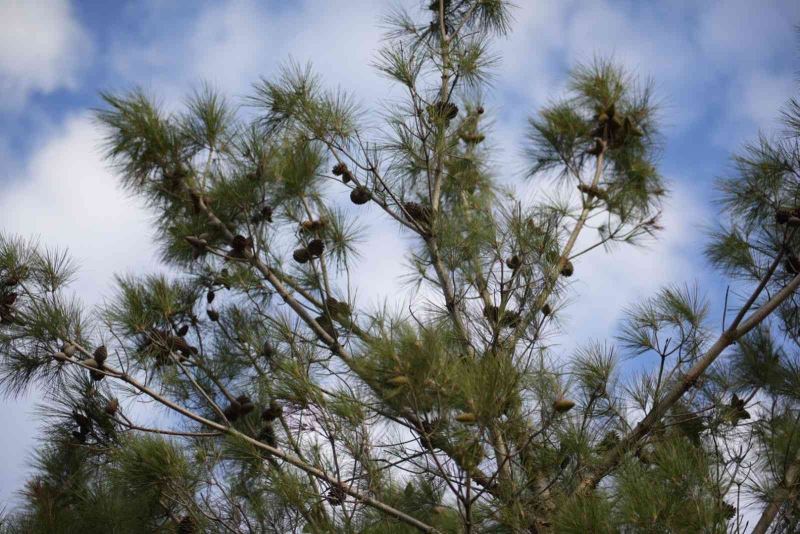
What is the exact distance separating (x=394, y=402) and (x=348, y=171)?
93 cm

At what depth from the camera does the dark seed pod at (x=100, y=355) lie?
2209 millimetres

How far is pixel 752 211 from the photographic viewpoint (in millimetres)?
2793

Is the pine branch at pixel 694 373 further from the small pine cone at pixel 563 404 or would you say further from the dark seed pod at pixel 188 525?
the dark seed pod at pixel 188 525

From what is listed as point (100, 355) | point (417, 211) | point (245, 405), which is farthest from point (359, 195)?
point (100, 355)

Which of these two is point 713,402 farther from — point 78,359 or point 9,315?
point 9,315

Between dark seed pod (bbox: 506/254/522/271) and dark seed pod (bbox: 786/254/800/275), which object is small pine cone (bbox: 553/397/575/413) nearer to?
dark seed pod (bbox: 506/254/522/271)

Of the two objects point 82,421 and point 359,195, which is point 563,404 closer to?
point 359,195

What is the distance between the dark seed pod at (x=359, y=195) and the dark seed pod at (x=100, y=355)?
84cm

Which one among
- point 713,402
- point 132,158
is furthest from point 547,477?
point 132,158

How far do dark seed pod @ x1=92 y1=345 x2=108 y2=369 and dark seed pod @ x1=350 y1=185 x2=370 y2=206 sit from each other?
2.76ft

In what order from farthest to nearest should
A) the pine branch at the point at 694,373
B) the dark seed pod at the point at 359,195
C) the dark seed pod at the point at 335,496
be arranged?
the dark seed pod at the point at 359,195, the pine branch at the point at 694,373, the dark seed pod at the point at 335,496

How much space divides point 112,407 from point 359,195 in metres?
0.91

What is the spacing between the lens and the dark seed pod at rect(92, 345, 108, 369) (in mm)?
2209

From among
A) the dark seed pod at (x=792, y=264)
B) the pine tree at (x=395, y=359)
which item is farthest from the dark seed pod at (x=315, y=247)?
the dark seed pod at (x=792, y=264)
